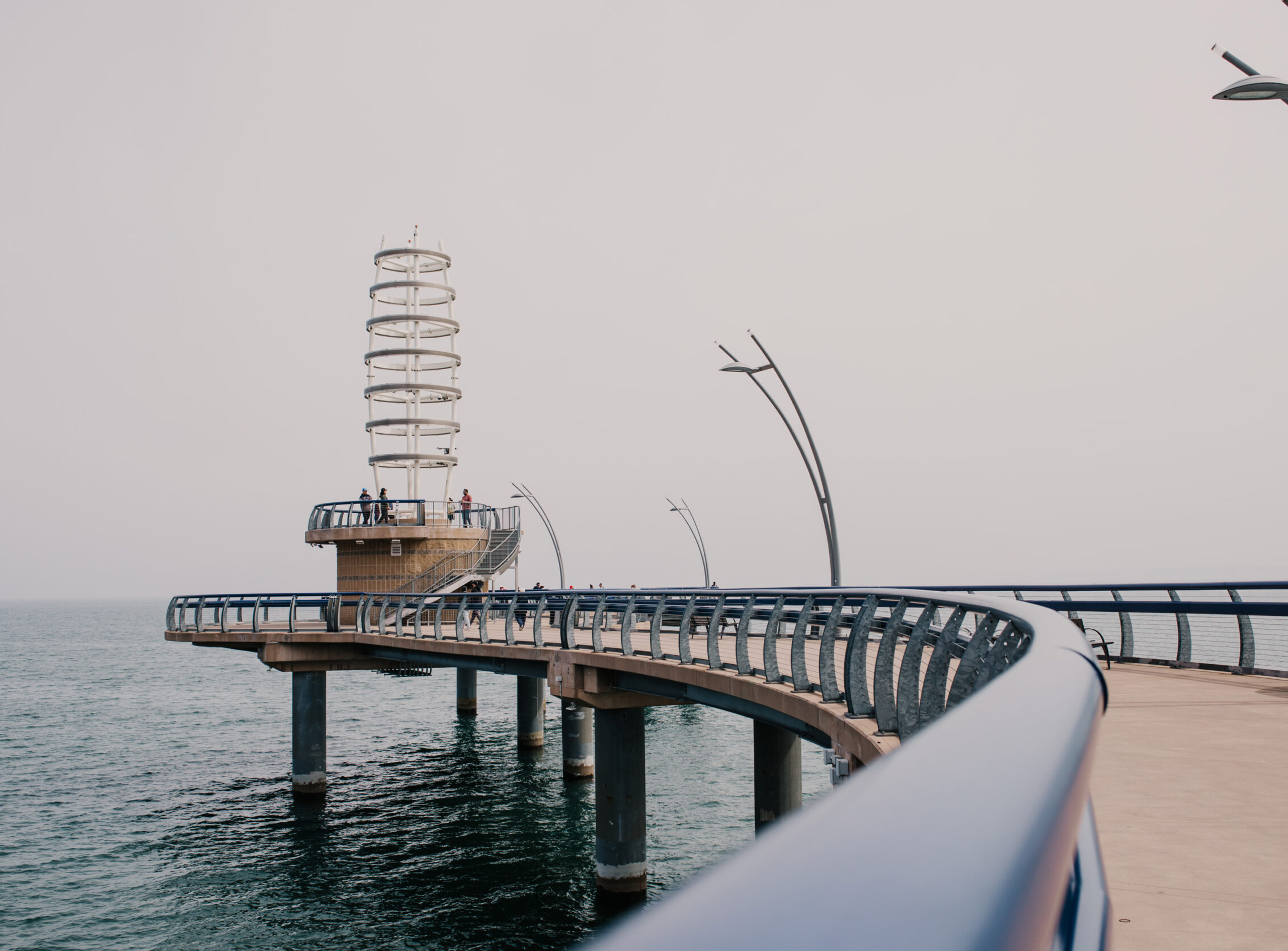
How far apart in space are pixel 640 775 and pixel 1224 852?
16.3m

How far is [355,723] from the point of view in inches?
1966

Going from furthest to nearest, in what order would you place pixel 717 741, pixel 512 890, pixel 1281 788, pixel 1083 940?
1. pixel 717 741
2. pixel 512 890
3. pixel 1281 788
4. pixel 1083 940

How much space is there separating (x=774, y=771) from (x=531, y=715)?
748 inches

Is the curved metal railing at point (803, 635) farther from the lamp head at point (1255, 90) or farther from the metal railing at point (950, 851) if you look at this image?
the lamp head at point (1255, 90)

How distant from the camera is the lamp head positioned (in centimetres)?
1105

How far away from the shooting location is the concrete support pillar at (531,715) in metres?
37.5

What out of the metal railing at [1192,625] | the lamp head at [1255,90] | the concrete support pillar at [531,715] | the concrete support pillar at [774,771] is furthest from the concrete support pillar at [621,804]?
the concrete support pillar at [531,715]

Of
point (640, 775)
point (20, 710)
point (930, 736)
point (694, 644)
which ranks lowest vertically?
point (20, 710)

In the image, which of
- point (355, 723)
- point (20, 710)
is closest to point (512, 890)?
point (355, 723)

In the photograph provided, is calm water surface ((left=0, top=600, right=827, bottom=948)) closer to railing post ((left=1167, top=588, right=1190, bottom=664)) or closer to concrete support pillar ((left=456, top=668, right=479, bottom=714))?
concrete support pillar ((left=456, top=668, right=479, bottom=714))

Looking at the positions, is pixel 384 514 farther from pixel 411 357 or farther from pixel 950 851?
pixel 950 851

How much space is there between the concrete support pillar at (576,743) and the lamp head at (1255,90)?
24145mm

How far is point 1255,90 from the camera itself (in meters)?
11.1

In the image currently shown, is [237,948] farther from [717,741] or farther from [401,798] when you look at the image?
[717,741]
